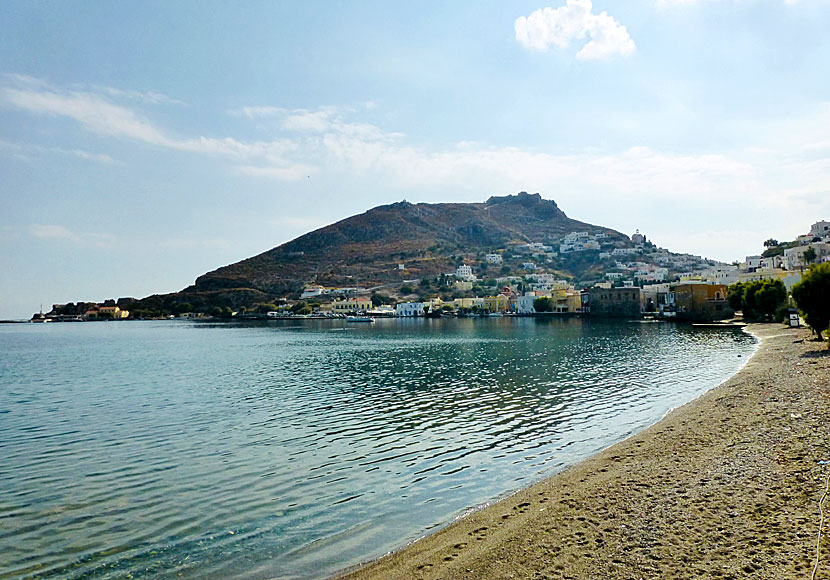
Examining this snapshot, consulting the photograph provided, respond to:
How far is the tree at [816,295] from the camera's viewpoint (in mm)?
26703

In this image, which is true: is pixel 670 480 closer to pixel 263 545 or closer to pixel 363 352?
pixel 263 545

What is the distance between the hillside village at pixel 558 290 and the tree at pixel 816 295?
43.1 m

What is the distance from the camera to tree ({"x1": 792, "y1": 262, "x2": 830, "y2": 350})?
26.7m

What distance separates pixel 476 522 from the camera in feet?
27.1

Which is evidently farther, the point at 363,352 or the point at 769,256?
the point at 769,256

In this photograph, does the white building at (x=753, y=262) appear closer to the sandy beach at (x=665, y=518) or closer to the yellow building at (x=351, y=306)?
the yellow building at (x=351, y=306)

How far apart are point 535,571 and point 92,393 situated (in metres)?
24.2

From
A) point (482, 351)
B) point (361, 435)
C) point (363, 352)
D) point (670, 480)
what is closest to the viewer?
point (670, 480)

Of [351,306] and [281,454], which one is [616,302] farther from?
[281,454]

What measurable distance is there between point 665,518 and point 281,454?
8.95 meters

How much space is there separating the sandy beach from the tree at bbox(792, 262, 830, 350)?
1801 cm

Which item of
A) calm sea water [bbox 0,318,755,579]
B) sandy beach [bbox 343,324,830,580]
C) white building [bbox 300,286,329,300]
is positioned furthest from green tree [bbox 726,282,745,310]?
white building [bbox 300,286,329,300]

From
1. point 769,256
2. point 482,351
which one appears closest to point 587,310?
point 769,256

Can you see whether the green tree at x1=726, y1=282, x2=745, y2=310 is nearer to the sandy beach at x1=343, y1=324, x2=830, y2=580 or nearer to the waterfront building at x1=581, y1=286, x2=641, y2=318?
the waterfront building at x1=581, y1=286, x2=641, y2=318
